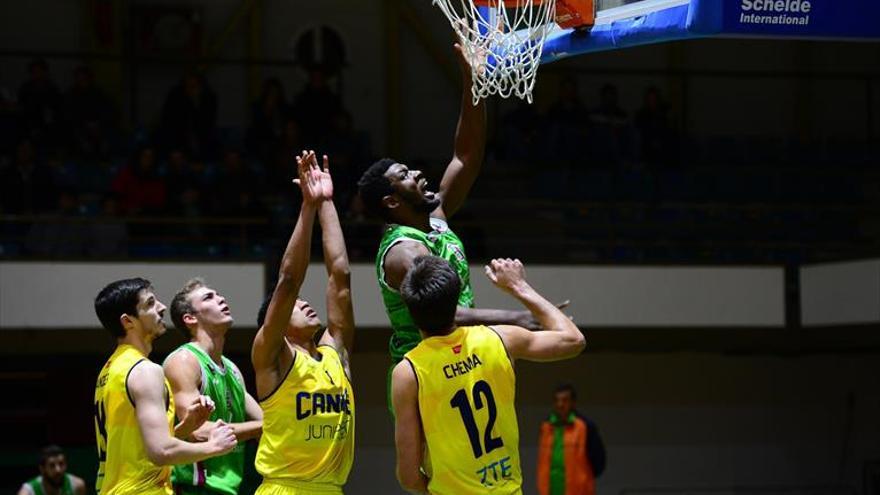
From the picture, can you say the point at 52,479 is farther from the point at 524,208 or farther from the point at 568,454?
the point at 524,208

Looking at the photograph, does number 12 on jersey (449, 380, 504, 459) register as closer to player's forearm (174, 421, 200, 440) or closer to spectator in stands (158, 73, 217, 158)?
player's forearm (174, 421, 200, 440)

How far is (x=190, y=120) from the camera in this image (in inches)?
590

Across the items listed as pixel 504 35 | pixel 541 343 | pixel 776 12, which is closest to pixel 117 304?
pixel 541 343

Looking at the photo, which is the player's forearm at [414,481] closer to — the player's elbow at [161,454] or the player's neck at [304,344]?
the player's elbow at [161,454]

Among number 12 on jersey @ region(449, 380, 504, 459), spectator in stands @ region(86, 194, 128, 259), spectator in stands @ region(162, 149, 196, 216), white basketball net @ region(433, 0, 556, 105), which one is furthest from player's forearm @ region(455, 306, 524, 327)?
spectator in stands @ region(162, 149, 196, 216)

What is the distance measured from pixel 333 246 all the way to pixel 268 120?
379 inches

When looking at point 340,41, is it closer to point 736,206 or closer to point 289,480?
point 736,206

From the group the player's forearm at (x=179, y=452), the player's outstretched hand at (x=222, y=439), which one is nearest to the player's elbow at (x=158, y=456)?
the player's forearm at (x=179, y=452)

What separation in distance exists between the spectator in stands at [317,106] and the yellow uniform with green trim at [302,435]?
31.5 feet

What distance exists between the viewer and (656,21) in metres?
6.01

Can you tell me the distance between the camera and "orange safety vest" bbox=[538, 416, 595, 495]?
40.8 feet

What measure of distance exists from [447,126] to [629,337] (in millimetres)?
4187

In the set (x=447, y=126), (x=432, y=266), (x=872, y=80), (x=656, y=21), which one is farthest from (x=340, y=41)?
(x=432, y=266)

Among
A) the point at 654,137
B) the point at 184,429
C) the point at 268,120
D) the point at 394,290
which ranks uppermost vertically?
the point at 268,120
